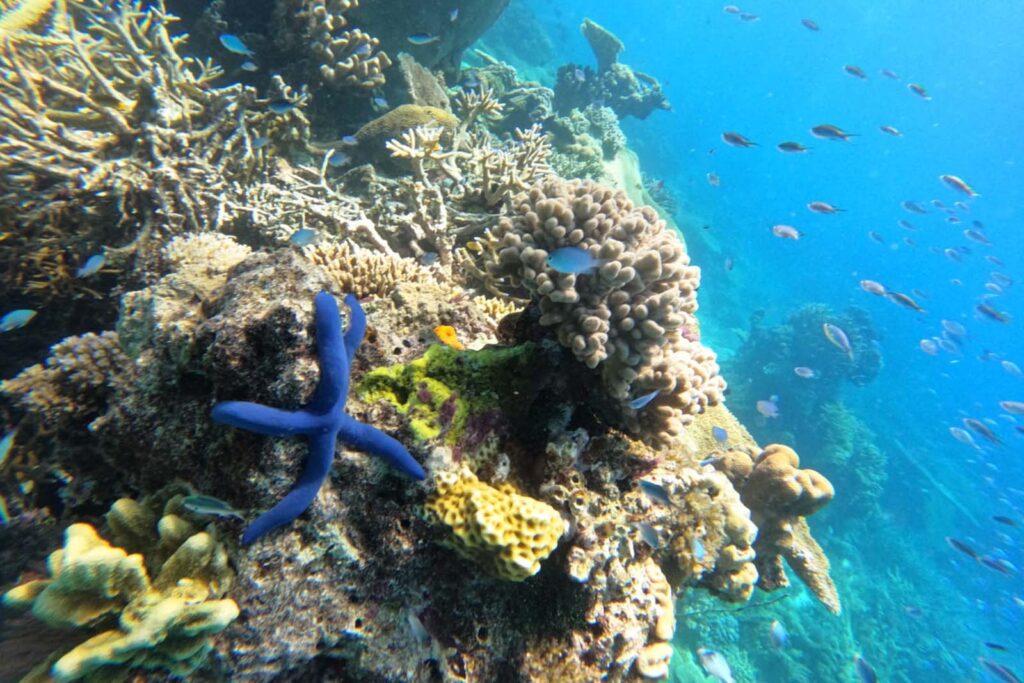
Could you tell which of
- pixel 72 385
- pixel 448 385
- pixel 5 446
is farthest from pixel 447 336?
pixel 5 446

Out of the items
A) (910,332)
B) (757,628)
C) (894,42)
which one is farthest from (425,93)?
(894,42)

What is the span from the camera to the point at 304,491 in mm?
2090

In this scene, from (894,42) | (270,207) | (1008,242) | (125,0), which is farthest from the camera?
(894,42)

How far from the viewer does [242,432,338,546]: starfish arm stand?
206 cm

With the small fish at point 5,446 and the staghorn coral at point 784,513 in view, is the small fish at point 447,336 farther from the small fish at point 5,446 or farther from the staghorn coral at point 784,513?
the staghorn coral at point 784,513

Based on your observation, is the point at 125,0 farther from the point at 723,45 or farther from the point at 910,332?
the point at 723,45

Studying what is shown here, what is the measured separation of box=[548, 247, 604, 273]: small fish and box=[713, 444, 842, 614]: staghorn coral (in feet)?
13.9

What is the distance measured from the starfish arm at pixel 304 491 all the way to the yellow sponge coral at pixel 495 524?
2.03ft

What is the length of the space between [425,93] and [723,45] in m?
157

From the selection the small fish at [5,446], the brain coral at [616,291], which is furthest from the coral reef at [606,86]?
the small fish at [5,446]

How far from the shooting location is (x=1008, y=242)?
2940 inches

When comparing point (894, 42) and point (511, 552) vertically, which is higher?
point (894, 42)

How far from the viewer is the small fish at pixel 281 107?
18.9 ft

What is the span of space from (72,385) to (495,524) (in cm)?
324
